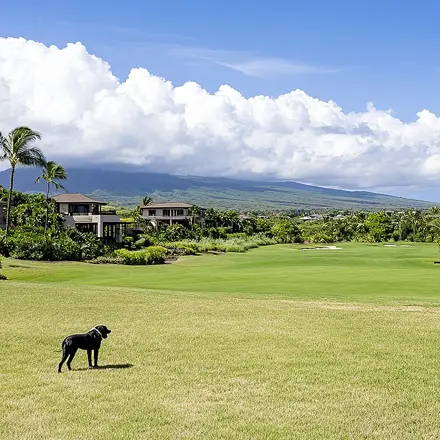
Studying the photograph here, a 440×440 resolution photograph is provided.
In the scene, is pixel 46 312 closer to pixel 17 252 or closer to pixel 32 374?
pixel 32 374

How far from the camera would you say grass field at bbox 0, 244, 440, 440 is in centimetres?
910

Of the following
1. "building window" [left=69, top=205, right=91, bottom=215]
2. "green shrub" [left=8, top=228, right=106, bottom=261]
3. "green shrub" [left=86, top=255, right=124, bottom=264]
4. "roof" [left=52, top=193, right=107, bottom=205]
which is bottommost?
"green shrub" [left=86, top=255, right=124, bottom=264]

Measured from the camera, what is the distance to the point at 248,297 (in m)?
26.0

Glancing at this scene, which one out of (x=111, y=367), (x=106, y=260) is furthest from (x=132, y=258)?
(x=111, y=367)

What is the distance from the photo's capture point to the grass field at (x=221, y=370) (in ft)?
29.9

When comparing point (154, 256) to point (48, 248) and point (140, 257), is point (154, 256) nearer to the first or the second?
point (140, 257)

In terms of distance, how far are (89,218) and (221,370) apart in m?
63.7

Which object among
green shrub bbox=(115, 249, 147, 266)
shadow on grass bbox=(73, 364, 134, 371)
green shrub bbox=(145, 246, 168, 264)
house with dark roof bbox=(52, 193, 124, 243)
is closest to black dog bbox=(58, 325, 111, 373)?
shadow on grass bbox=(73, 364, 134, 371)

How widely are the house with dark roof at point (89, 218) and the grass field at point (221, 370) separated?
4985cm

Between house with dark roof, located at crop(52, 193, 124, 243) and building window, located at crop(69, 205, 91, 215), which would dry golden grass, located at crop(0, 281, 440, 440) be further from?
building window, located at crop(69, 205, 91, 215)

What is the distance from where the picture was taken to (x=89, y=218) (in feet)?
242

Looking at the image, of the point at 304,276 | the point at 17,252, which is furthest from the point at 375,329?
the point at 17,252

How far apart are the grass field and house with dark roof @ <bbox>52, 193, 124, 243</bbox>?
164 ft

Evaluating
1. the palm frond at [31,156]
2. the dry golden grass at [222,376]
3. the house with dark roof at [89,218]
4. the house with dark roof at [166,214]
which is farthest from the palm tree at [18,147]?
the house with dark roof at [166,214]
